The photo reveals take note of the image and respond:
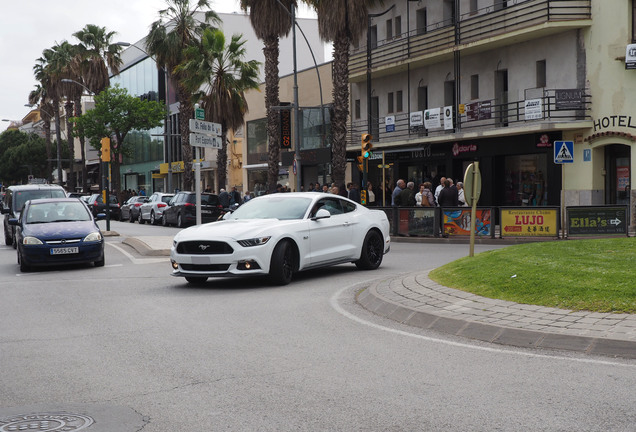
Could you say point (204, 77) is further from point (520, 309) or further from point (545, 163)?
point (520, 309)

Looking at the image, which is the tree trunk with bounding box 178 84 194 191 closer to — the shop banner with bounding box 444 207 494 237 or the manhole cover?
the shop banner with bounding box 444 207 494 237

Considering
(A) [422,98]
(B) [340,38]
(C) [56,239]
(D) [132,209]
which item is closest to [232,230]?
(C) [56,239]

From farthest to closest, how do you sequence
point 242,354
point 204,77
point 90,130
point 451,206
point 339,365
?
1. point 90,130
2. point 204,77
3. point 451,206
4. point 242,354
5. point 339,365

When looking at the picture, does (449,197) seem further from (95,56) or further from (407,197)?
(95,56)

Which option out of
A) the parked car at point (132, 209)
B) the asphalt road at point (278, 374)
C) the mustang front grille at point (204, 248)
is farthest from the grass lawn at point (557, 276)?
the parked car at point (132, 209)

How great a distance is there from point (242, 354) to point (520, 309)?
3221 millimetres

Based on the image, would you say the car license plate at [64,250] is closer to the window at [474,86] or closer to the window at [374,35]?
the window at [474,86]

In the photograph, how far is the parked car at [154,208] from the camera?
A: 3875 cm

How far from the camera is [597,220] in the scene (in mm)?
21344

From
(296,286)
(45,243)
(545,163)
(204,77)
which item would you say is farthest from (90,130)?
(296,286)

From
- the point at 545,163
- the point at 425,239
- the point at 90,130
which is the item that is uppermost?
the point at 90,130

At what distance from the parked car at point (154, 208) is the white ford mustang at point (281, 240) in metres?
25.7

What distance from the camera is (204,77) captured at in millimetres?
39594

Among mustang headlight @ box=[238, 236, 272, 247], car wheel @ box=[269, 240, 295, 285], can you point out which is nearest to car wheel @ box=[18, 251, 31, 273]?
mustang headlight @ box=[238, 236, 272, 247]
